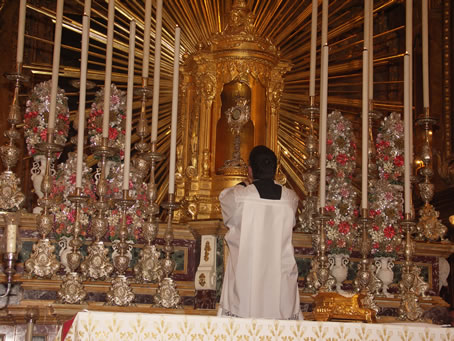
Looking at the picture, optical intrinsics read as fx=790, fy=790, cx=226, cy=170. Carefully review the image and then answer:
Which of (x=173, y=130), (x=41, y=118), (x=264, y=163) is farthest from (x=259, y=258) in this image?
(x=41, y=118)

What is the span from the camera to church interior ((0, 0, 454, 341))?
505cm

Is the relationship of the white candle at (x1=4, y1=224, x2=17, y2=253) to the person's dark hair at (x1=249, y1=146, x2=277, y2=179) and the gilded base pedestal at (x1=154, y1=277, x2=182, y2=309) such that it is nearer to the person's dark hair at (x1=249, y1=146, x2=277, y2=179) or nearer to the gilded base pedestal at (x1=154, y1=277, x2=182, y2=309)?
the gilded base pedestal at (x1=154, y1=277, x2=182, y2=309)

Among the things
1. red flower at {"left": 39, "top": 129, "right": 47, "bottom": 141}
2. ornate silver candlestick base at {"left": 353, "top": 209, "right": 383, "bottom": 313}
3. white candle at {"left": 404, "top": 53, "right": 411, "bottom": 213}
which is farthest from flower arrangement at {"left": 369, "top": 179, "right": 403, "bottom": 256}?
red flower at {"left": 39, "top": 129, "right": 47, "bottom": 141}

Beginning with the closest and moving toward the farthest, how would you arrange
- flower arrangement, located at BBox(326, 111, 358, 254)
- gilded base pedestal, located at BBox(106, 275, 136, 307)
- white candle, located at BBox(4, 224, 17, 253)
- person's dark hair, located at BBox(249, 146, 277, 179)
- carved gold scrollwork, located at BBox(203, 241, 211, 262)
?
white candle, located at BBox(4, 224, 17, 253) < person's dark hair, located at BBox(249, 146, 277, 179) < gilded base pedestal, located at BBox(106, 275, 136, 307) < carved gold scrollwork, located at BBox(203, 241, 211, 262) < flower arrangement, located at BBox(326, 111, 358, 254)

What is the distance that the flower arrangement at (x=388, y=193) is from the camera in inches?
230

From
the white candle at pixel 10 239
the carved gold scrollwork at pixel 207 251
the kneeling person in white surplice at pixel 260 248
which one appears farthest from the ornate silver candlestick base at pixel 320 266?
the white candle at pixel 10 239

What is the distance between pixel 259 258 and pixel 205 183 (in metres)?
1.69

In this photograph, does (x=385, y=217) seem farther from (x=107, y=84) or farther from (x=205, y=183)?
(x=107, y=84)

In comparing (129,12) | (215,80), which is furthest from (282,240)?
(129,12)

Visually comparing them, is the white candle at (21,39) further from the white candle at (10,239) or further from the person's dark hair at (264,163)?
the white candle at (10,239)

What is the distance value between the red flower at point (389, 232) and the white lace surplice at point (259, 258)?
121 cm

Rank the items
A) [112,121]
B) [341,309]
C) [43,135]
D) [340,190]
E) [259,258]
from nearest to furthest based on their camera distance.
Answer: [341,309] < [259,258] < [43,135] < [112,121] < [340,190]

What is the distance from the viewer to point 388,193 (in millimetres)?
6031

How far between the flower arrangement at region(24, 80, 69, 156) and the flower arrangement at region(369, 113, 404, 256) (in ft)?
7.82
